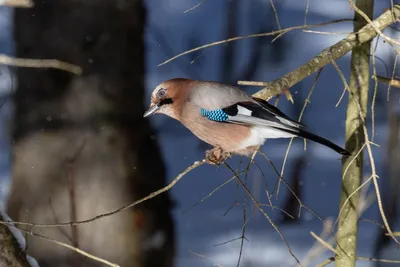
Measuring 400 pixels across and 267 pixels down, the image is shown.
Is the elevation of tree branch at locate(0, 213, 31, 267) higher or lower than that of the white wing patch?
lower

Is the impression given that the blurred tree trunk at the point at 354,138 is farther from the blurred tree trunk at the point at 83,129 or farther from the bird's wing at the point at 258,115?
the blurred tree trunk at the point at 83,129

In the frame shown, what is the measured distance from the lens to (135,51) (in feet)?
6.95

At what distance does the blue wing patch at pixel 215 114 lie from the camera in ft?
4.41

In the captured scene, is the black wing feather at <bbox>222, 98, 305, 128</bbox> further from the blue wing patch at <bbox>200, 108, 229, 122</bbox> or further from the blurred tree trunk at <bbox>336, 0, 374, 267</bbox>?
the blurred tree trunk at <bbox>336, 0, 374, 267</bbox>

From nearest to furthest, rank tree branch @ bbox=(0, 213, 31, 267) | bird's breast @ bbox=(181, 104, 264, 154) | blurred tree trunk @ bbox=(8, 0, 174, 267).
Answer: tree branch @ bbox=(0, 213, 31, 267) < bird's breast @ bbox=(181, 104, 264, 154) < blurred tree trunk @ bbox=(8, 0, 174, 267)

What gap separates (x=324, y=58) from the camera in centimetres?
132

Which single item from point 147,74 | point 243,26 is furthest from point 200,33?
point 147,74

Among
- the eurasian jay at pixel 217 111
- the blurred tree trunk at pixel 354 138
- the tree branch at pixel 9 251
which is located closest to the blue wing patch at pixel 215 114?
the eurasian jay at pixel 217 111

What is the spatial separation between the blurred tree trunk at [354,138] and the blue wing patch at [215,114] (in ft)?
1.01

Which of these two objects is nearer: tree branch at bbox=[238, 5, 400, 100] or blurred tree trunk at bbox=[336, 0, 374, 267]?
tree branch at bbox=[238, 5, 400, 100]

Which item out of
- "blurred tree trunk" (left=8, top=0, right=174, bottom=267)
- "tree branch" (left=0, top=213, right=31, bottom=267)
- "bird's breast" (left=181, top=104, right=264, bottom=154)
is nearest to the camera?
"tree branch" (left=0, top=213, right=31, bottom=267)

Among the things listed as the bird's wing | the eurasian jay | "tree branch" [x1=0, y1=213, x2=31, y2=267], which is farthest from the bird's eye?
"tree branch" [x1=0, y1=213, x2=31, y2=267]

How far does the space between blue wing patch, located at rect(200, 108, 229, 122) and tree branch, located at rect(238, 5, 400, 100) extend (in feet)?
0.26

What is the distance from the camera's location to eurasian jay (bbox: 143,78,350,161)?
4.29 feet
